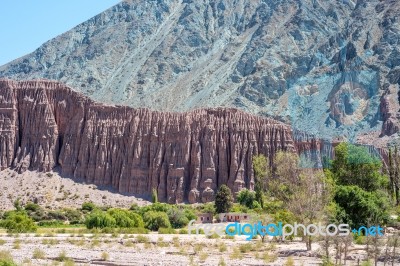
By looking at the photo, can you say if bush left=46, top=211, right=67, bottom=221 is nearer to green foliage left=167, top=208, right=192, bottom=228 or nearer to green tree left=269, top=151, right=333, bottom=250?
green foliage left=167, top=208, right=192, bottom=228

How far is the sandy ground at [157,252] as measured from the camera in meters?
34.1

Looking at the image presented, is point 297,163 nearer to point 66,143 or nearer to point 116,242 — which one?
point 116,242

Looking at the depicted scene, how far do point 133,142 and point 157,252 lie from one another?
73.5 meters

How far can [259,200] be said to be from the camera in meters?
86.5

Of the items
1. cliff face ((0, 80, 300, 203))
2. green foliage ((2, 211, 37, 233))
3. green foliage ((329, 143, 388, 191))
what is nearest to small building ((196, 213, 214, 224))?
green foliage ((329, 143, 388, 191))

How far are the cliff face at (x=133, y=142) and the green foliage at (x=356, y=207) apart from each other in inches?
2060

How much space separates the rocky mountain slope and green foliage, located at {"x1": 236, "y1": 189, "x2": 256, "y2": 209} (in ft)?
145

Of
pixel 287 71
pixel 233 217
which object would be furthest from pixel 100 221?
pixel 287 71

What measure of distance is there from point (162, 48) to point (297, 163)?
487 ft

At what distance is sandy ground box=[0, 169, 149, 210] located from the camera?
102 m

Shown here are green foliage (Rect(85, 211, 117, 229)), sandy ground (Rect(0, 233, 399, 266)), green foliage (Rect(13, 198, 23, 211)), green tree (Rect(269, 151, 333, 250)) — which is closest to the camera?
sandy ground (Rect(0, 233, 399, 266))

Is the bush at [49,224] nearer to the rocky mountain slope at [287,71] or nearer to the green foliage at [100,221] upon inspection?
the green foliage at [100,221]

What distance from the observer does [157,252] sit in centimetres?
3938

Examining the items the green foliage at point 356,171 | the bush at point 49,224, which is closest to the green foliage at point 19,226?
the bush at point 49,224
